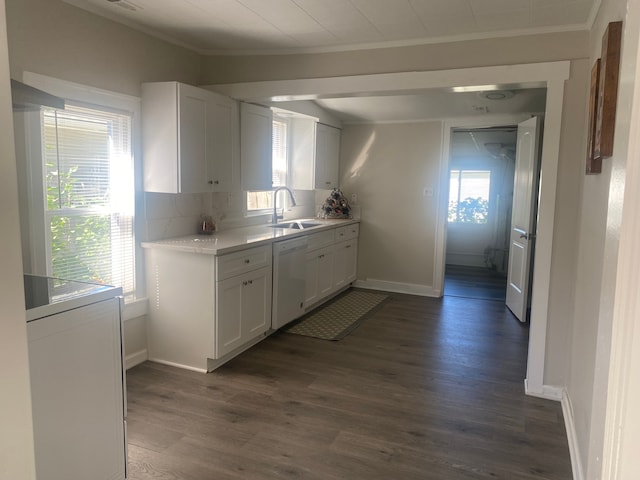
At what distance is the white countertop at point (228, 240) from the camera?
326 cm

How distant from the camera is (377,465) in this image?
2.32 metres

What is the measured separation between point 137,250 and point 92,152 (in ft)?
2.50

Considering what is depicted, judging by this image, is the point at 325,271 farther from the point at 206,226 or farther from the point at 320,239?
the point at 206,226

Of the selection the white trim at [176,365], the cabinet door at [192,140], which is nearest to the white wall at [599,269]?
the white trim at [176,365]

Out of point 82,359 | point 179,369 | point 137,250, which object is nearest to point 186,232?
point 137,250

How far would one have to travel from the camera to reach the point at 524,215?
4.84 m

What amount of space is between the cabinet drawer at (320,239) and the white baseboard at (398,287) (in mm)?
1135

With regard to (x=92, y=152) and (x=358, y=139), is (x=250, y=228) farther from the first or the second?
(x=358, y=139)

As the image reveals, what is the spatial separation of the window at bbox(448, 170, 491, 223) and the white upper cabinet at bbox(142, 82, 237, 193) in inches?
222

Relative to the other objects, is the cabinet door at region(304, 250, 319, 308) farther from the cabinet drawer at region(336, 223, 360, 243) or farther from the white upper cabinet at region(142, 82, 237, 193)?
the white upper cabinet at region(142, 82, 237, 193)

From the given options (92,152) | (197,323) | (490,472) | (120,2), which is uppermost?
(120,2)

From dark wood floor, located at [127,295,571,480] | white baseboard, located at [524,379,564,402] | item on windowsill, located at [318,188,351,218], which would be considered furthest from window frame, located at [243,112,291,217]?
white baseboard, located at [524,379,564,402]

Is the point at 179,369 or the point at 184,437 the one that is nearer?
the point at 184,437

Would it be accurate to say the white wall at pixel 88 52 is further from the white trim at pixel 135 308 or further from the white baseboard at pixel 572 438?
the white baseboard at pixel 572 438
